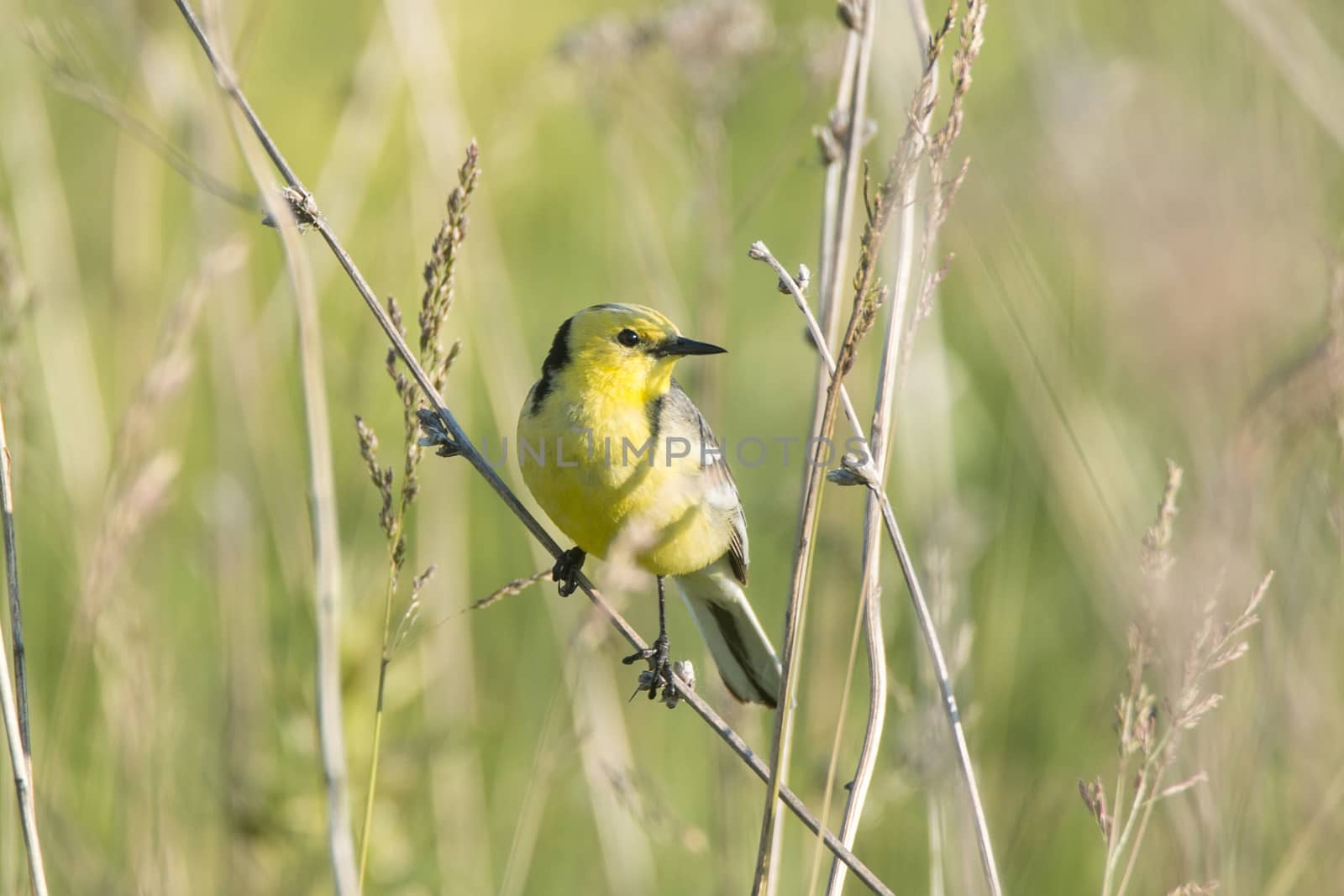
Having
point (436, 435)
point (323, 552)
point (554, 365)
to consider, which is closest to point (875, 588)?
point (436, 435)

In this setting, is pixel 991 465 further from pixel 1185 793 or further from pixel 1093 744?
pixel 1185 793

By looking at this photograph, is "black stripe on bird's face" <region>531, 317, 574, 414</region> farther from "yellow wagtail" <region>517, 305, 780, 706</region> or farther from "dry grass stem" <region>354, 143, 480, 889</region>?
"dry grass stem" <region>354, 143, 480, 889</region>

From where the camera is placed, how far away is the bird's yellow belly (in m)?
2.91

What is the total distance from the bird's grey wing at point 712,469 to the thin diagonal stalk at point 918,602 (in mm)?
1152

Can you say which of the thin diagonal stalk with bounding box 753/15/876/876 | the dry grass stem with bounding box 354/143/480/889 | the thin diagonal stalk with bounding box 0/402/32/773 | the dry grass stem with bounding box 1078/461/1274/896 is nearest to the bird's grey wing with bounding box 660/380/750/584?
the thin diagonal stalk with bounding box 753/15/876/876

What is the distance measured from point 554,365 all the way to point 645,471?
50cm

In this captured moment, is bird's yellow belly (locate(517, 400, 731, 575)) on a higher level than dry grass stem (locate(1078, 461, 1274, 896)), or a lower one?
higher

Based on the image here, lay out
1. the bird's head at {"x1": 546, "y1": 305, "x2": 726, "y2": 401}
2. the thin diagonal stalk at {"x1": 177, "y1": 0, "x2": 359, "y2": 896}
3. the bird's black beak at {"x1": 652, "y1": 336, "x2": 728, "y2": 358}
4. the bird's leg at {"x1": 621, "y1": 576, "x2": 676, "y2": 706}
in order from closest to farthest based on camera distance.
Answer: the thin diagonal stalk at {"x1": 177, "y1": 0, "x2": 359, "y2": 896}
the bird's leg at {"x1": 621, "y1": 576, "x2": 676, "y2": 706}
the bird's black beak at {"x1": 652, "y1": 336, "x2": 728, "y2": 358}
the bird's head at {"x1": 546, "y1": 305, "x2": 726, "y2": 401}

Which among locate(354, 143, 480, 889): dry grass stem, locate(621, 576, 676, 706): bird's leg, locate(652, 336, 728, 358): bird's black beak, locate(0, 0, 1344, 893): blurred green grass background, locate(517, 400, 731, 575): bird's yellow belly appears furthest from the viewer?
locate(652, 336, 728, 358): bird's black beak

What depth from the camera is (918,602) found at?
201 cm

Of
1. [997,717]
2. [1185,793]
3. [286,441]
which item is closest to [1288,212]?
[1185,793]

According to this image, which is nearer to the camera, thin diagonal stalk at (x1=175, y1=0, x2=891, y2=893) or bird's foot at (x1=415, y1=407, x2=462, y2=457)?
thin diagonal stalk at (x1=175, y1=0, x2=891, y2=893)

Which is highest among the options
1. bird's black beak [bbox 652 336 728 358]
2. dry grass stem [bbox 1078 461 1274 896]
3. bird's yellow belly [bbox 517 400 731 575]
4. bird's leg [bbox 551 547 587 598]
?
bird's black beak [bbox 652 336 728 358]

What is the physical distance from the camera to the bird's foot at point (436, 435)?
7.42 ft
